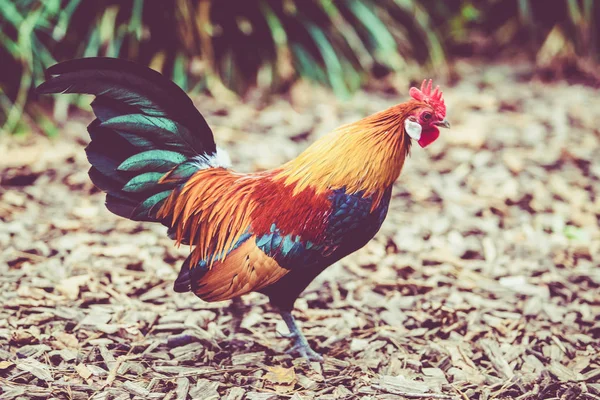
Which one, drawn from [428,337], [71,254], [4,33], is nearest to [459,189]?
[428,337]

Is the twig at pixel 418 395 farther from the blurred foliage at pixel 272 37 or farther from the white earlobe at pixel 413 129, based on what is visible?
the blurred foliage at pixel 272 37

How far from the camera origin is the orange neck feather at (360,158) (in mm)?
2740

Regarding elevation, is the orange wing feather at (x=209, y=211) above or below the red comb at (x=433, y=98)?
below

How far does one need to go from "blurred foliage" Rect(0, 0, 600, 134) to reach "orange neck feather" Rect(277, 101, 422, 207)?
343 cm

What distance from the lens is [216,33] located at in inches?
252

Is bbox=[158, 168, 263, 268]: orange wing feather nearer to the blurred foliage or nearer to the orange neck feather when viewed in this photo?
the orange neck feather

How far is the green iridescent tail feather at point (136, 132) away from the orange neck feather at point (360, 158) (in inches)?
19.8

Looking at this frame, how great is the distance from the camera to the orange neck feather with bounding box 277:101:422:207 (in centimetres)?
274

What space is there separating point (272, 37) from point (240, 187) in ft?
12.8

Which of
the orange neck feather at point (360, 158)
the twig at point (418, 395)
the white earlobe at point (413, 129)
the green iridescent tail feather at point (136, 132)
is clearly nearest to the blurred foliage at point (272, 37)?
the green iridescent tail feather at point (136, 132)

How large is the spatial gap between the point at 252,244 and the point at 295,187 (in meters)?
0.31

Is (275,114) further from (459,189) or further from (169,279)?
(169,279)

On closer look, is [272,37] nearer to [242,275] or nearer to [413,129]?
[413,129]

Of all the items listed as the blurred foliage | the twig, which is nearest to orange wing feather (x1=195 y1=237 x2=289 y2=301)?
the twig
